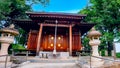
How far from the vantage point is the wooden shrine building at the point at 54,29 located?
812 inches

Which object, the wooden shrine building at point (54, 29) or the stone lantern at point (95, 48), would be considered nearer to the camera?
the stone lantern at point (95, 48)

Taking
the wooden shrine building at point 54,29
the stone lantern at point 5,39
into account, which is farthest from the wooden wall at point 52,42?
the stone lantern at point 5,39

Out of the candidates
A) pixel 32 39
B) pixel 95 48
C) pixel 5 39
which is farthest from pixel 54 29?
pixel 5 39

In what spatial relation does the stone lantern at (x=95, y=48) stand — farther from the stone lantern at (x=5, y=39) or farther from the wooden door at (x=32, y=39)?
the wooden door at (x=32, y=39)

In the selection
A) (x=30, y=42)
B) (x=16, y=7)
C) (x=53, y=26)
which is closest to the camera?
(x=53, y=26)

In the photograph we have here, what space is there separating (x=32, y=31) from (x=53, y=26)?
3.83 metres

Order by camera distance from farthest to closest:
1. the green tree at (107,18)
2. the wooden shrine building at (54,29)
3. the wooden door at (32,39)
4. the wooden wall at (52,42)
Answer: the green tree at (107,18)
the wooden wall at (52,42)
the wooden door at (32,39)
the wooden shrine building at (54,29)

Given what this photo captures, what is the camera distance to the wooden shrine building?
67.7 ft

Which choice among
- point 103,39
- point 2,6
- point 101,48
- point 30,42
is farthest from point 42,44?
point 101,48

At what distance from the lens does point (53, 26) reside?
22062 millimetres

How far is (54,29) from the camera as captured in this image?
2375cm

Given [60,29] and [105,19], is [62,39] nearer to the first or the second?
[60,29]

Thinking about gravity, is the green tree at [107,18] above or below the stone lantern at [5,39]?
above

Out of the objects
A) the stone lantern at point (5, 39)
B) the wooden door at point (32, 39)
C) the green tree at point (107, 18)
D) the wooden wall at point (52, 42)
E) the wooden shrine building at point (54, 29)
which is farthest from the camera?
the green tree at point (107, 18)
